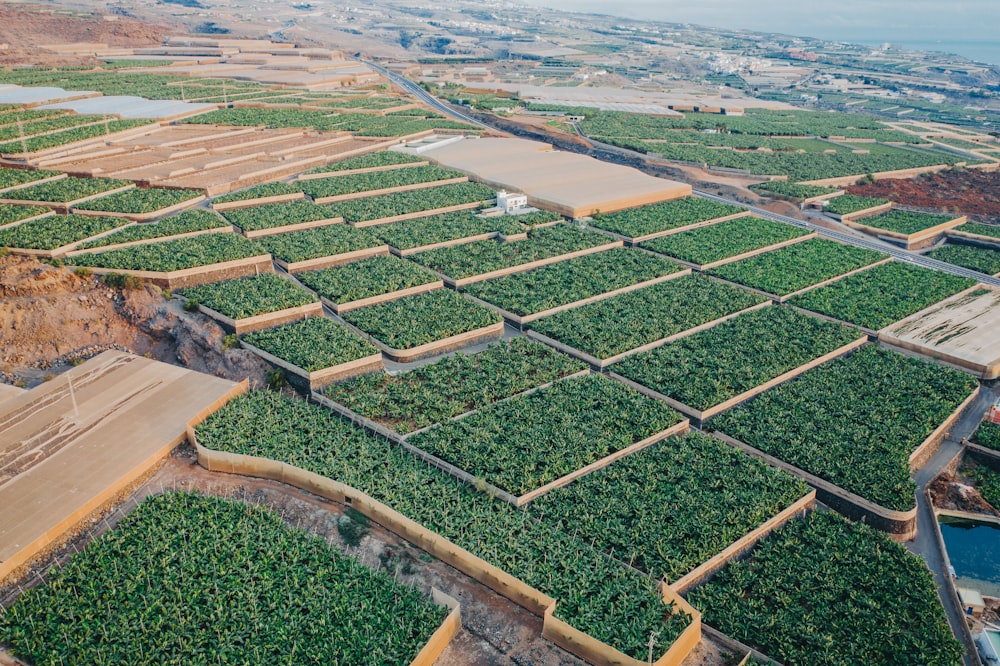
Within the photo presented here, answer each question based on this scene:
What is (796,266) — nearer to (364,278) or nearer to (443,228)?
(443,228)

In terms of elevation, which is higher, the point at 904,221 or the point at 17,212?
the point at 904,221

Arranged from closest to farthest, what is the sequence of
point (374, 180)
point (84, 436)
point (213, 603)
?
point (213, 603) → point (84, 436) → point (374, 180)

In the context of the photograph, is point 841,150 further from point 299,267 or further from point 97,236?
point 97,236

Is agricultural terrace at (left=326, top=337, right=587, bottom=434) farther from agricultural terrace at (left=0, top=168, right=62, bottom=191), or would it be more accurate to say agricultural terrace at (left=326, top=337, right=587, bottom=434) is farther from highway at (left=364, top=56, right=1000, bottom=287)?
agricultural terrace at (left=0, top=168, right=62, bottom=191)

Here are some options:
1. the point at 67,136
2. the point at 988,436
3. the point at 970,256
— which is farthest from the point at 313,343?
the point at 970,256

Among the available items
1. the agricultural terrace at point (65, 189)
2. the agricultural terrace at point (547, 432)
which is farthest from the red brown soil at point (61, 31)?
the agricultural terrace at point (547, 432)

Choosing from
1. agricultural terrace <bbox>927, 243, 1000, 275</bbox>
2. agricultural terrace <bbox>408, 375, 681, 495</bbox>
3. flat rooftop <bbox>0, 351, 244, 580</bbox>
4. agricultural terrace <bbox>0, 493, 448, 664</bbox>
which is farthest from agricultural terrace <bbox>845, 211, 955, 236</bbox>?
agricultural terrace <bbox>0, 493, 448, 664</bbox>
